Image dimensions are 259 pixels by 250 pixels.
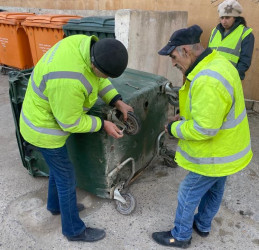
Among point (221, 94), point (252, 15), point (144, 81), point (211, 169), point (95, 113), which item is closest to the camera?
point (221, 94)

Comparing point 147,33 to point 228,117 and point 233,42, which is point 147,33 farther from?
point 228,117

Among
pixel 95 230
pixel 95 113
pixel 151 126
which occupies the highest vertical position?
pixel 95 113

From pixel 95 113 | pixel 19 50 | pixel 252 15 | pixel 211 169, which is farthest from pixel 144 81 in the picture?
pixel 19 50

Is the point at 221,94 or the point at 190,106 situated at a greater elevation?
the point at 221,94

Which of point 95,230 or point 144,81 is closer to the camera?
point 95,230

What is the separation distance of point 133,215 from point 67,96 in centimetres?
153

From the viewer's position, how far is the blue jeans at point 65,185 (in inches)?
83.4

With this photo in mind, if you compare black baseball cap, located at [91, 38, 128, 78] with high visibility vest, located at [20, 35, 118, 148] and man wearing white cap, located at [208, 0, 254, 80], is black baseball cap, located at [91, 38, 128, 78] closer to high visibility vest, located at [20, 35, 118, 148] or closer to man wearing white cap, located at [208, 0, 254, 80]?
high visibility vest, located at [20, 35, 118, 148]

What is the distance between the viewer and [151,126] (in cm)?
302

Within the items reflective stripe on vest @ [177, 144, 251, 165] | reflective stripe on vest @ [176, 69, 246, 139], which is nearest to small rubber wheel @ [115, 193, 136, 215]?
reflective stripe on vest @ [177, 144, 251, 165]

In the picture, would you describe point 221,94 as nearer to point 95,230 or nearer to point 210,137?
point 210,137

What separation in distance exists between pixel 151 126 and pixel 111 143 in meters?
0.72

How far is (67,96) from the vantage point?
1.73m

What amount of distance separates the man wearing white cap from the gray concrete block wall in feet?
3.83
